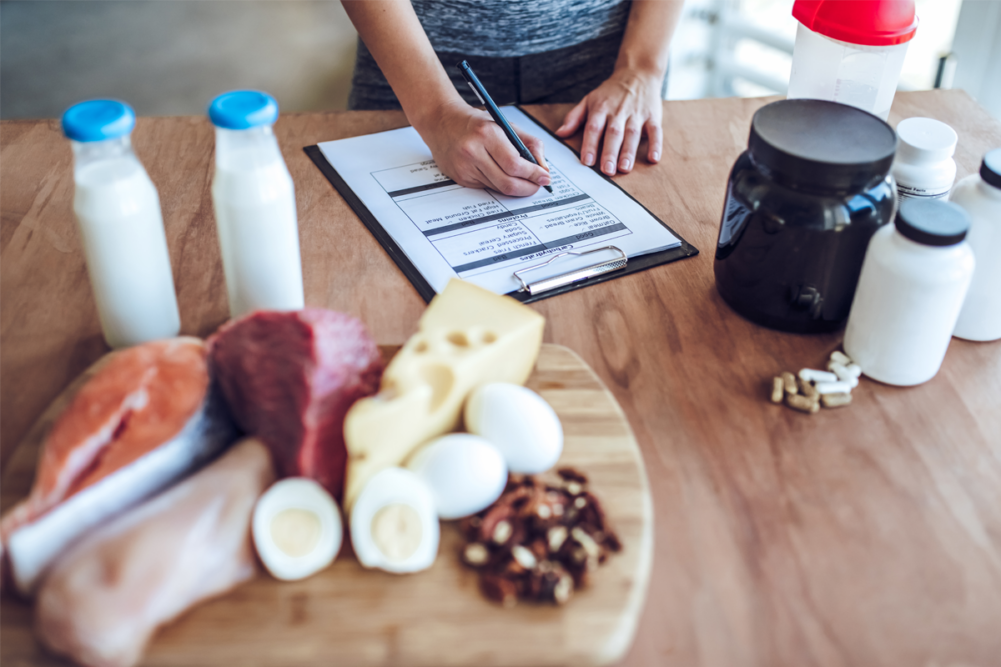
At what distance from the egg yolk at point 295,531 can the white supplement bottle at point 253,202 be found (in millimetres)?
293

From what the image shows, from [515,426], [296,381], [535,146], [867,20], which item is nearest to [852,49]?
[867,20]

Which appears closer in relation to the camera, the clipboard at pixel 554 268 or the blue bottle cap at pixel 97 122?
the blue bottle cap at pixel 97 122

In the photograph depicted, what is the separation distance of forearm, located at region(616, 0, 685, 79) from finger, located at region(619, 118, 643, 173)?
0.20 m

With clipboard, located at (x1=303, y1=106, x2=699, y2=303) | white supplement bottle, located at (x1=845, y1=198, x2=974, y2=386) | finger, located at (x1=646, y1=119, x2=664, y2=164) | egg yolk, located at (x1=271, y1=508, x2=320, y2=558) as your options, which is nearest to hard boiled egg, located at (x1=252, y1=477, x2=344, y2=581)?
egg yolk, located at (x1=271, y1=508, x2=320, y2=558)

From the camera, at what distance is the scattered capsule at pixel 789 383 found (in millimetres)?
849

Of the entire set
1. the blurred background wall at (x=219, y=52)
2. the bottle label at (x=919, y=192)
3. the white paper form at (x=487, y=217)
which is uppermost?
the bottle label at (x=919, y=192)

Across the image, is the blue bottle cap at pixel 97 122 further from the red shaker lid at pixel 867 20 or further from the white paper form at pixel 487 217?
the red shaker lid at pixel 867 20

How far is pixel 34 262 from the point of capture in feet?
3.36

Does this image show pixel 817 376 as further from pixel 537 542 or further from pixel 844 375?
pixel 537 542

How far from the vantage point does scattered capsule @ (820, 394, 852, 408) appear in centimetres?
84

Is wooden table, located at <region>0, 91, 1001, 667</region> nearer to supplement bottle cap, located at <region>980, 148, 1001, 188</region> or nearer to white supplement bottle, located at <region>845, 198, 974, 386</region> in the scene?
white supplement bottle, located at <region>845, 198, 974, 386</region>

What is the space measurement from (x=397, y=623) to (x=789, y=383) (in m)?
0.51

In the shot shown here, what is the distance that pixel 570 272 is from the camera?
101 cm

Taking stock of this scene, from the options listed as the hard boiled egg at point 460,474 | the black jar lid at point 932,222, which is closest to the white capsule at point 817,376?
the black jar lid at point 932,222
